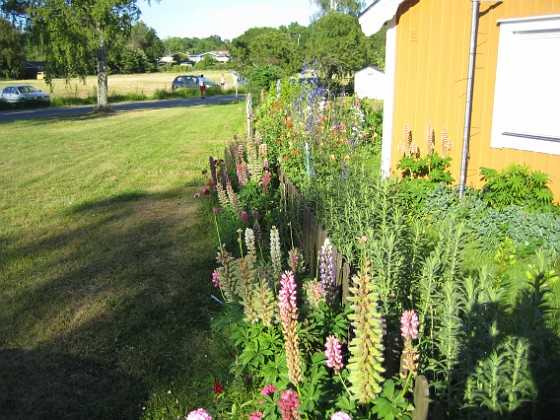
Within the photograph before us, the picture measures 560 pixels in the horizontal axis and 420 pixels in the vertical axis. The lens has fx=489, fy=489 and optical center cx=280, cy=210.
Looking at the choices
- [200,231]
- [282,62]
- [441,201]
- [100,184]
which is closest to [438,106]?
[441,201]

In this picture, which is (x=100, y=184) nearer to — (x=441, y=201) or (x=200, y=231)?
(x=200, y=231)

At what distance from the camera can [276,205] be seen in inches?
221

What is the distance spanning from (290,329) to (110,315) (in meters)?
2.68

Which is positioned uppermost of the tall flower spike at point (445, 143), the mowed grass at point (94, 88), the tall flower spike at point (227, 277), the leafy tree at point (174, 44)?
the leafy tree at point (174, 44)

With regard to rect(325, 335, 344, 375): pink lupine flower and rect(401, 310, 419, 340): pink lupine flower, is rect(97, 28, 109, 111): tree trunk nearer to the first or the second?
rect(325, 335, 344, 375): pink lupine flower

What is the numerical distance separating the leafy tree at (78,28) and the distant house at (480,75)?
59.1 ft

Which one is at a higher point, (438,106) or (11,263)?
(438,106)

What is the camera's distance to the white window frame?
542 centimetres

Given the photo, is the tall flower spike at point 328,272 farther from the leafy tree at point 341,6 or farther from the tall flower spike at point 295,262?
the leafy tree at point 341,6

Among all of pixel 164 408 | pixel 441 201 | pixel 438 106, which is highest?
pixel 438 106

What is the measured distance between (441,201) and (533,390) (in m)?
A: 4.20

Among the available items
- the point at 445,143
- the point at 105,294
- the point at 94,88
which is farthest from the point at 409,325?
the point at 94,88

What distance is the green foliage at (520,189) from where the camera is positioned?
5289mm

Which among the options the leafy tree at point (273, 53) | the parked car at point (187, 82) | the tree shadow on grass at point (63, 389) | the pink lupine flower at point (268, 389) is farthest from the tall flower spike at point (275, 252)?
the leafy tree at point (273, 53)
